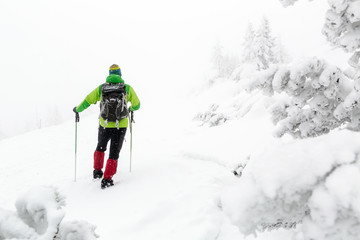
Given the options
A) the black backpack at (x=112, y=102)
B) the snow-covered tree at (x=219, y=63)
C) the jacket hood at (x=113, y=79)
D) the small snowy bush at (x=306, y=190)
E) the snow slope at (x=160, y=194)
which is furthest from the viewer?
the snow-covered tree at (x=219, y=63)

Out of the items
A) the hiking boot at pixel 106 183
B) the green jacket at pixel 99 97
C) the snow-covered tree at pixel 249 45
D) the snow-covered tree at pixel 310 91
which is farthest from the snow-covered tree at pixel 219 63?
the snow-covered tree at pixel 310 91

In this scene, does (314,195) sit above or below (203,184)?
above

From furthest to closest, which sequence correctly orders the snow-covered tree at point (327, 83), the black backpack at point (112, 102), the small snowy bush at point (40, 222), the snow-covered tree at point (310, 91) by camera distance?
the black backpack at point (112, 102)
the snow-covered tree at point (310, 91)
the snow-covered tree at point (327, 83)
the small snowy bush at point (40, 222)

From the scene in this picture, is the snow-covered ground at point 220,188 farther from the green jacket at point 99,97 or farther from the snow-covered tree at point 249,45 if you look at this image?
the snow-covered tree at point 249,45

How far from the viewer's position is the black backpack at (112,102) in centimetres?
676

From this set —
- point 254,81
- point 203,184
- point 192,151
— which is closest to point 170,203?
point 203,184

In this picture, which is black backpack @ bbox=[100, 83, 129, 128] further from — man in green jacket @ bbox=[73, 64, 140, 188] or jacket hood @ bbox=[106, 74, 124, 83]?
jacket hood @ bbox=[106, 74, 124, 83]

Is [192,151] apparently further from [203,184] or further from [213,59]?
[213,59]

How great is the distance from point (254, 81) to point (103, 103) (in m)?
4.19

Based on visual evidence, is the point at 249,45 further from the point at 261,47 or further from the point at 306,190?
the point at 306,190

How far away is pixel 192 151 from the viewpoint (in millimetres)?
8602

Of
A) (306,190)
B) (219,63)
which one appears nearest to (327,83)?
(306,190)

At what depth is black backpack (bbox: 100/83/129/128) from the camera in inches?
266

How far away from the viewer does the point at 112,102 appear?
677 cm
